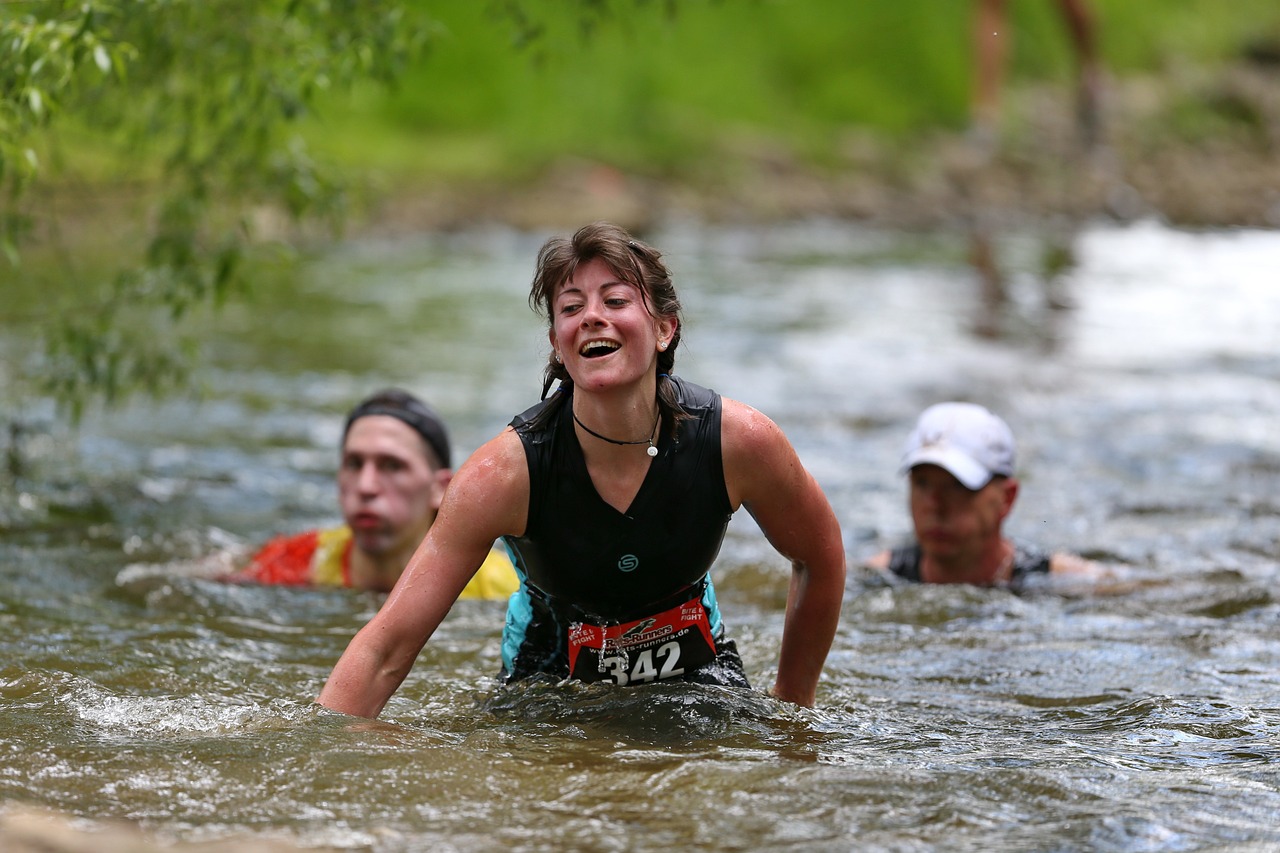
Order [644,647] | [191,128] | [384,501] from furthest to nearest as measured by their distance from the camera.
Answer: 1. [191,128]
2. [384,501]
3. [644,647]

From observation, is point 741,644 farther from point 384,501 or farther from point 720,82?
point 720,82

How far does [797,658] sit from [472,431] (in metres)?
6.93

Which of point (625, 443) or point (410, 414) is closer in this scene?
point (625, 443)

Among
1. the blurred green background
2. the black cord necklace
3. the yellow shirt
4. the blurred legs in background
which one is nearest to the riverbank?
the blurred legs in background

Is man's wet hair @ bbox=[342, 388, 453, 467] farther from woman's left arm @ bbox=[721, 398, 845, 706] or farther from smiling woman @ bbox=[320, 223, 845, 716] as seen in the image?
woman's left arm @ bbox=[721, 398, 845, 706]

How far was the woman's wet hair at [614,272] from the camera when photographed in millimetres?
4332

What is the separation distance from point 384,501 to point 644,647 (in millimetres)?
2258

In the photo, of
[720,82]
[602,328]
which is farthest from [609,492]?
[720,82]

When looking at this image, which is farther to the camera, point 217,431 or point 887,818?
point 217,431

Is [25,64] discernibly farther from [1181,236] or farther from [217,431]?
[1181,236]

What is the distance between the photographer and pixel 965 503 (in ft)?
23.0

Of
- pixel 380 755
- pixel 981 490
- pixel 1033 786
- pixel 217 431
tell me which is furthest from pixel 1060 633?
pixel 217 431

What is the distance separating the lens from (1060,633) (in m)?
6.53

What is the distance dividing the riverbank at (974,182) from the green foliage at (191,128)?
13.7m
